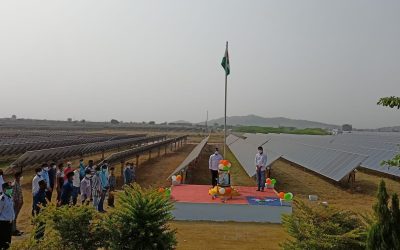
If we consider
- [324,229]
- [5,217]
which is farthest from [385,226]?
[5,217]

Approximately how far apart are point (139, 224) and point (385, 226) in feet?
11.3

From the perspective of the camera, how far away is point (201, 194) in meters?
13.3

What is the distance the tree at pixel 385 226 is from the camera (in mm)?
4727

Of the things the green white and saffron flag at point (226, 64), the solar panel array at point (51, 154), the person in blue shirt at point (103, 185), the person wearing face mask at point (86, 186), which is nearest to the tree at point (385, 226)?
the person in blue shirt at point (103, 185)

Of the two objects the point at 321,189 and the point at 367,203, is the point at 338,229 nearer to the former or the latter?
the point at 367,203

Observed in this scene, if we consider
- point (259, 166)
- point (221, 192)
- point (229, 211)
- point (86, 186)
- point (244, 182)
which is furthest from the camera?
→ point (244, 182)

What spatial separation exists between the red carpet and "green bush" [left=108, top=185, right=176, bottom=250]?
5538 millimetres

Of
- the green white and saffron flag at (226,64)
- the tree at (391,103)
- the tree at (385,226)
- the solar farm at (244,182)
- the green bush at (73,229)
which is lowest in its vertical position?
the solar farm at (244,182)

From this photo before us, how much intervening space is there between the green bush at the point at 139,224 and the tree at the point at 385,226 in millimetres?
2954

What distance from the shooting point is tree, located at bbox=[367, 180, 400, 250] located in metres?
4.73

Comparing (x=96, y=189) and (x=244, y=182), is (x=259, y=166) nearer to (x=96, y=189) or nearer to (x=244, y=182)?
(x=244, y=182)

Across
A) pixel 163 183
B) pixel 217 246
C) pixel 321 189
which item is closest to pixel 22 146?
pixel 163 183

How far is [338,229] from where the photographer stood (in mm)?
5988

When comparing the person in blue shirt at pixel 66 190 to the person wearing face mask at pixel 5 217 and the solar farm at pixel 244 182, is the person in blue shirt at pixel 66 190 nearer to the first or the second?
the solar farm at pixel 244 182
